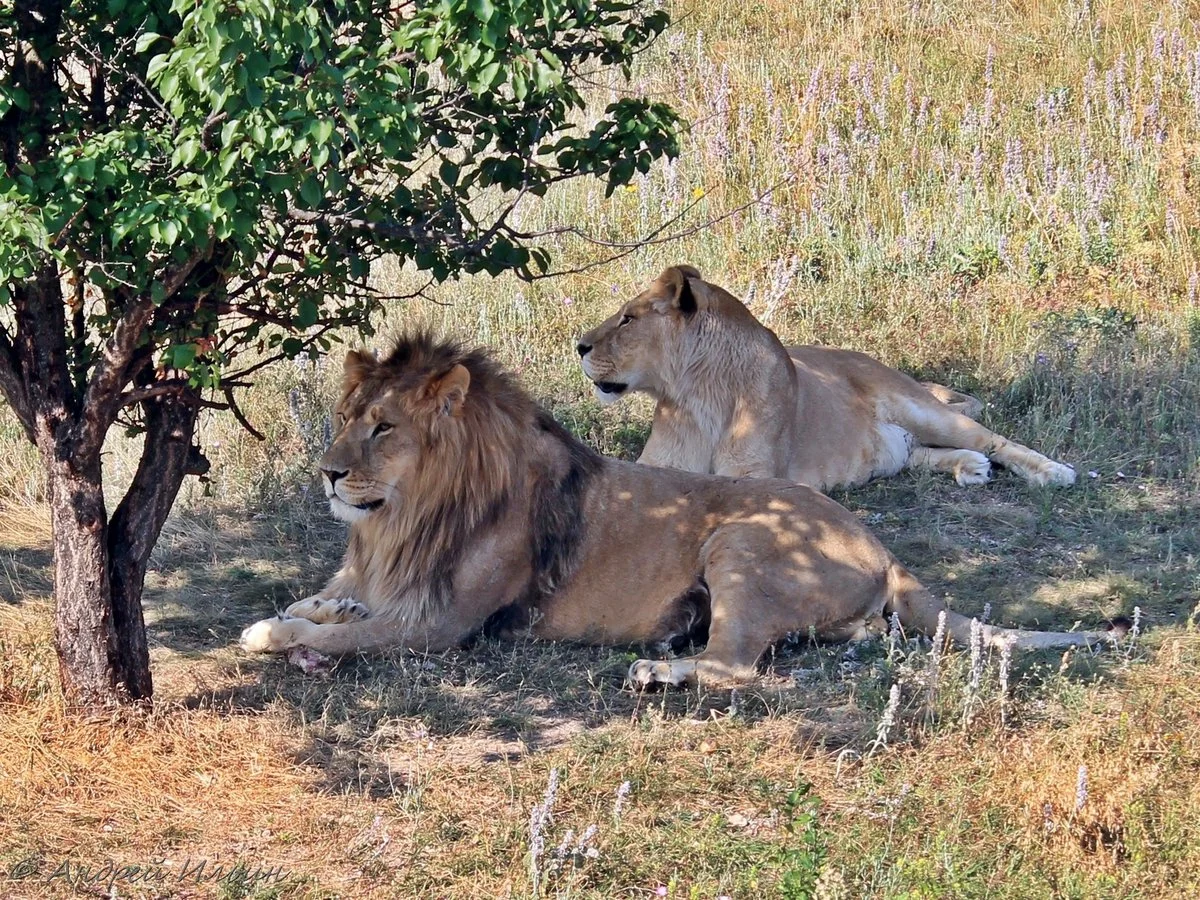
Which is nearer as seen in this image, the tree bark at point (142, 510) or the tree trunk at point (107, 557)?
the tree trunk at point (107, 557)

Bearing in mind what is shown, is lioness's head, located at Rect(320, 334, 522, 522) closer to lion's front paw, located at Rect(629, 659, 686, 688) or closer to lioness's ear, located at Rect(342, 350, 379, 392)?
lioness's ear, located at Rect(342, 350, 379, 392)

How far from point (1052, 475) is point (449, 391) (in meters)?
3.50

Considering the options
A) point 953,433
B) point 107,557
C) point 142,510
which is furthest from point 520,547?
point 953,433

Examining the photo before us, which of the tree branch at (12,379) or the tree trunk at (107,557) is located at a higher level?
the tree branch at (12,379)

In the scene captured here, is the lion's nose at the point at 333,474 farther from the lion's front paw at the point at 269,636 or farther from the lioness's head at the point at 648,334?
the lioness's head at the point at 648,334

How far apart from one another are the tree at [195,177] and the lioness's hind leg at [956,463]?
147 inches

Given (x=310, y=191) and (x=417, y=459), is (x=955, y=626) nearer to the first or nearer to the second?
(x=417, y=459)

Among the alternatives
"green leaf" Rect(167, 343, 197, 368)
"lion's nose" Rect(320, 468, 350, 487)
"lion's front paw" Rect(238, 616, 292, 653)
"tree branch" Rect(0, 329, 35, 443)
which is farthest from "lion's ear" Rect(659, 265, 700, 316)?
"green leaf" Rect(167, 343, 197, 368)

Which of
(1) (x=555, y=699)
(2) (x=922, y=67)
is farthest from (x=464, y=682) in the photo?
(2) (x=922, y=67)

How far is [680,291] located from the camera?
7477 mm

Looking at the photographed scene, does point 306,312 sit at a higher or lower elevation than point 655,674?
higher

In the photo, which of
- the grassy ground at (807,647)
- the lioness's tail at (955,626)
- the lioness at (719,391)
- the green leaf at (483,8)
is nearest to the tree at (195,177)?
the green leaf at (483,8)

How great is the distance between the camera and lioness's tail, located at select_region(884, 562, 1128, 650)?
17.5 feet

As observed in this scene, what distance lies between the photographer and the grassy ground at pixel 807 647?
4059mm
